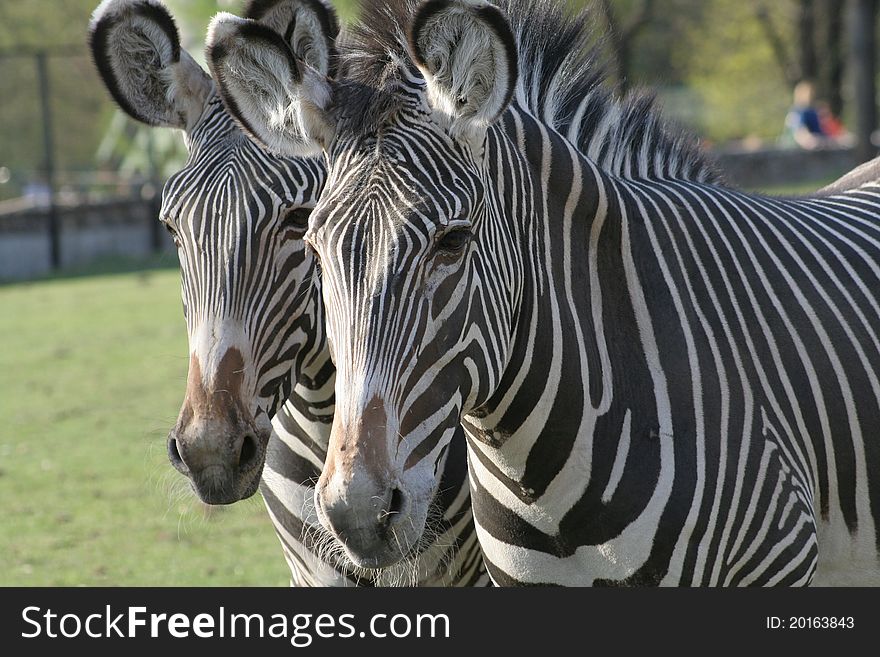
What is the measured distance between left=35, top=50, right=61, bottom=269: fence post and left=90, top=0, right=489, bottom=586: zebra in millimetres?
16237

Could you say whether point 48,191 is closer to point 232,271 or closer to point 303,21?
point 303,21

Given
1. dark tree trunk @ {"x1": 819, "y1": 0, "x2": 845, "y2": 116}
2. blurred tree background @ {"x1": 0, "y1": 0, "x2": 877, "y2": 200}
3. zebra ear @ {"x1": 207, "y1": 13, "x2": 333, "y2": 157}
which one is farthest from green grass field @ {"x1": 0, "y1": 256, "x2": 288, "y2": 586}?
dark tree trunk @ {"x1": 819, "y1": 0, "x2": 845, "y2": 116}

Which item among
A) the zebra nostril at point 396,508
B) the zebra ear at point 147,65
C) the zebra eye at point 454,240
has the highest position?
the zebra ear at point 147,65

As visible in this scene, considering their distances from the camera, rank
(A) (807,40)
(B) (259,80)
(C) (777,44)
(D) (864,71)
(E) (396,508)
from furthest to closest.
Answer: (C) (777,44), (A) (807,40), (D) (864,71), (B) (259,80), (E) (396,508)

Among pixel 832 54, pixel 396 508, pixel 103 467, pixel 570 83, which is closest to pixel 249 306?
pixel 396 508

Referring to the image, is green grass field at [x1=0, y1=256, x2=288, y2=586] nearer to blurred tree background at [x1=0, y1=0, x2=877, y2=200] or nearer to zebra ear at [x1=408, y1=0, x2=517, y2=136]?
zebra ear at [x1=408, y1=0, x2=517, y2=136]

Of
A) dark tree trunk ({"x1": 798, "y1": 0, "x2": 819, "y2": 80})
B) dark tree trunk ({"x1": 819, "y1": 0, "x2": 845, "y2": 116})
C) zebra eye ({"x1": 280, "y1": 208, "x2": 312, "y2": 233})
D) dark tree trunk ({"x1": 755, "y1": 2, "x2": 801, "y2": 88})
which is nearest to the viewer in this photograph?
zebra eye ({"x1": 280, "y1": 208, "x2": 312, "y2": 233})

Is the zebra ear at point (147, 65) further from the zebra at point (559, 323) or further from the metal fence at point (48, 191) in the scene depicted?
the metal fence at point (48, 191)

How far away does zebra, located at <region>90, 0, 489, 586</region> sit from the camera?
308 cm

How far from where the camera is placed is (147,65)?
12.1 ft

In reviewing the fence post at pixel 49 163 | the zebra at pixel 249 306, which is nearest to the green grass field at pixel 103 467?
the zebra at pixel 249 306

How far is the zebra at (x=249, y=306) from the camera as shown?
308cm

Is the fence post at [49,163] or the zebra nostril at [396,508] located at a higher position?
the zebra nostril at [396,508]

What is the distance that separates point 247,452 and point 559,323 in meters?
1.01
